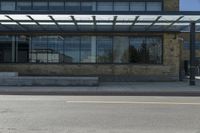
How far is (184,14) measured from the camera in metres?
25.7

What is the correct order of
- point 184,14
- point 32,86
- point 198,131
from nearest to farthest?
1. point 198,131
2. point 184,14
3. point 32,86

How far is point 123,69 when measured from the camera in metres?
33.2

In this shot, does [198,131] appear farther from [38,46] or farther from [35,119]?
[38,46]

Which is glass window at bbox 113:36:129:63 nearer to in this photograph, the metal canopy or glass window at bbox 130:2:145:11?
the metal canopy

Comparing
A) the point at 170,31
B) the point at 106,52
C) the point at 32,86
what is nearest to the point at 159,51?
the point at 170,31

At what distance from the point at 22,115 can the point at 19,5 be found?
22.7 metres

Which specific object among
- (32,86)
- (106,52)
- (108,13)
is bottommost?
(32,86)

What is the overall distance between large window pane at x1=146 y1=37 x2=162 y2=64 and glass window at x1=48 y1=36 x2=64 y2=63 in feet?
20.3

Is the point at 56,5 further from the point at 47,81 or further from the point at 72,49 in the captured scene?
the point at 47,81

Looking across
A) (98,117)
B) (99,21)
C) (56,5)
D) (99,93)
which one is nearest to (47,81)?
(99,21)

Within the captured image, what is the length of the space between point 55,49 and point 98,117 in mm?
20974

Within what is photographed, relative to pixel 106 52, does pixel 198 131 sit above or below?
below

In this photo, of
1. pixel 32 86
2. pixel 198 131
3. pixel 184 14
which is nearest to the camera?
pixel 198 131

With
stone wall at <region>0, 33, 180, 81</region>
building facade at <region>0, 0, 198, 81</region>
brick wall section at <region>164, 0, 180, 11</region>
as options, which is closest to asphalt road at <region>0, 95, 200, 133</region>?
stone wall at <region>0, 33, 180, 81</region>
